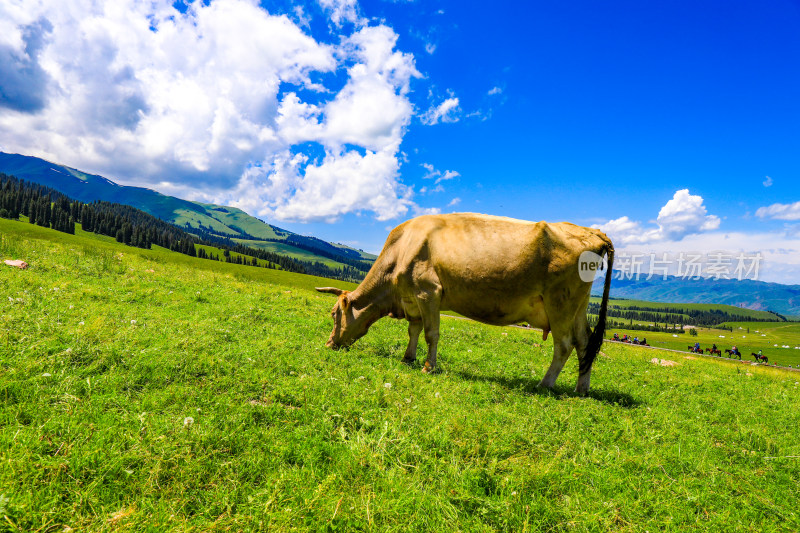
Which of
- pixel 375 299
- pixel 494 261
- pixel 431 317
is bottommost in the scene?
pixel 431 317

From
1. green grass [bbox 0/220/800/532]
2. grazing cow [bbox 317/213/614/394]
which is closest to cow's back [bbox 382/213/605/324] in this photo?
grazing cow [bbox 317/213/614/394]

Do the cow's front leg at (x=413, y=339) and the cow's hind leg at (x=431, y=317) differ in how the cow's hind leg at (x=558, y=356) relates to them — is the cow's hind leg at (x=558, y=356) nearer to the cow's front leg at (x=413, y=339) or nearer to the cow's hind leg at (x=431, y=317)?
the cow's hind leg at (x=431, y=317)

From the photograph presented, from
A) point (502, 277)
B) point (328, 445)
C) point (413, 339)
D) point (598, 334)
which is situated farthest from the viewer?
point (413, 339)

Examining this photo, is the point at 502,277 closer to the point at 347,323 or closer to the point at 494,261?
the point at 494,261

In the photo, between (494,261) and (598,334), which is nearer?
(494,261)

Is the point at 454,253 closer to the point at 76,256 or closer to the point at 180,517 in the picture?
the point at 180,517

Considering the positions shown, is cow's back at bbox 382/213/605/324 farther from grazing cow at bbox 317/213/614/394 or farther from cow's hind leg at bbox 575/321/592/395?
cow's hind leg at bbox 575/321/592/395

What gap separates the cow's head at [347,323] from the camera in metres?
10.2

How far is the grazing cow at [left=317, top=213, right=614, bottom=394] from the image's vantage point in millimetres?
8219

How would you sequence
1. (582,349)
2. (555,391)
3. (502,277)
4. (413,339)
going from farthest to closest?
(413,339) < (582,349) < (555,391) < (502,277)

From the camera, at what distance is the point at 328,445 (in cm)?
444

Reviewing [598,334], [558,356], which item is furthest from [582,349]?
[558,356]

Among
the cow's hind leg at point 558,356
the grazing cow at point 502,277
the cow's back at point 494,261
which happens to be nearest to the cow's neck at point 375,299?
the grazing cow at point 502,277

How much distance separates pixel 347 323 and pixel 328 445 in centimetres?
605
